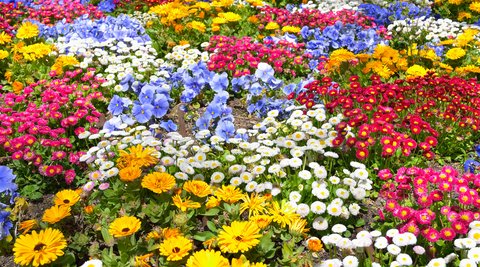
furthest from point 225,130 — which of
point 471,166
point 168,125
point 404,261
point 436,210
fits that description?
point 471,166

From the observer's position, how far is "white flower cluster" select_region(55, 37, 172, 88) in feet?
14.3

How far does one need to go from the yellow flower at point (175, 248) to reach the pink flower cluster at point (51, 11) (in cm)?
554

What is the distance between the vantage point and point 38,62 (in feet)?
15.8

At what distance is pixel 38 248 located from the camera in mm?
1837

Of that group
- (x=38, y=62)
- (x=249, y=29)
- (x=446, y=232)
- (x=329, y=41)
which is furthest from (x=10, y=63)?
(x=446, y=232)

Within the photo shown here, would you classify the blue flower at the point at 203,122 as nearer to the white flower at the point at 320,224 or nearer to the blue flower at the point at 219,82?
the blue flower at the point at 219,82

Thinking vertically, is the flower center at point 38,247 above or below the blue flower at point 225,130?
above

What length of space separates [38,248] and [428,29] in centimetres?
618

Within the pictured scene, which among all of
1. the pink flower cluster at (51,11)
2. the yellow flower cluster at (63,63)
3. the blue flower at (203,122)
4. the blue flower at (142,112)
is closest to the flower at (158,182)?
the blue flower at (203,122)

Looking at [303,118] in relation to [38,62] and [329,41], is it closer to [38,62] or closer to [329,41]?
[329,41]

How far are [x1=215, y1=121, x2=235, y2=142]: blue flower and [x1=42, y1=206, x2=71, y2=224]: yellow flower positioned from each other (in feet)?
5.44

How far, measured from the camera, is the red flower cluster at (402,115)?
2834 millimetres

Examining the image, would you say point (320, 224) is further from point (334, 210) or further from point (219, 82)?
point (219, 82)

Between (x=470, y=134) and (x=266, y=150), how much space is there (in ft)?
6.49
